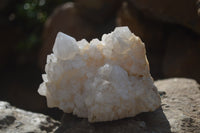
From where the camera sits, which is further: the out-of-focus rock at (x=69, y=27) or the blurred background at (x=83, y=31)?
the out-of-focus rock at (x=69, y=27)

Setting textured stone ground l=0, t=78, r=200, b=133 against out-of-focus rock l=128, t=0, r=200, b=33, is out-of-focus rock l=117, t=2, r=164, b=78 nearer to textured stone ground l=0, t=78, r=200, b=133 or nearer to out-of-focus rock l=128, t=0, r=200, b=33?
out-of-focus rock l=128, t=0, r=200, b=33

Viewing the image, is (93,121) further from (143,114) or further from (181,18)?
(181,18)

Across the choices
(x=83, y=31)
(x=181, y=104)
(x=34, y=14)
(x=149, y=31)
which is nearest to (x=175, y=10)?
(x=149, y=31)

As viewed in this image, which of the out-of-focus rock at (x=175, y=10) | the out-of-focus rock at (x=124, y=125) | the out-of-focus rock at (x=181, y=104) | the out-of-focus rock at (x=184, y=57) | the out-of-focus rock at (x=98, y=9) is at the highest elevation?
the out-of-focus rock at (x=98, y=9)

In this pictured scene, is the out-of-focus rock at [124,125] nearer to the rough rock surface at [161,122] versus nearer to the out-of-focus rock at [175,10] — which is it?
the rough rock surface at [161,122]

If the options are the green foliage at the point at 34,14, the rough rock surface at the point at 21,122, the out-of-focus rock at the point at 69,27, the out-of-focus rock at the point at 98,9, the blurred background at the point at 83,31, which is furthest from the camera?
the green foliage at the point at 34,14

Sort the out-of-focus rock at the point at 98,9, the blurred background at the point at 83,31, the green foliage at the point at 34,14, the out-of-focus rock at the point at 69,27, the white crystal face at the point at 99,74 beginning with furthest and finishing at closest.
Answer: the green foliage at the point at 34,14 < the out-of-focus rock at the point at 98,9 < the out-of-focus rock at the point at 69,27 < the blurred background at the point at 83,31 < the white crystal face at the point at 99,74

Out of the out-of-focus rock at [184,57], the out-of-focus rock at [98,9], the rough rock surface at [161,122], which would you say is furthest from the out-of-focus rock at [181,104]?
the out-of-focus rock at [98,9]
